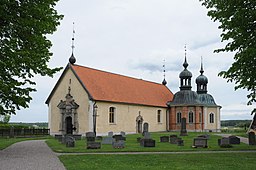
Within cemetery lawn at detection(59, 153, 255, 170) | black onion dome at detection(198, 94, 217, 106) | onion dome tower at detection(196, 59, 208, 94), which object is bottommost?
cemetery lawn at detection(59, 153, 255, 170)

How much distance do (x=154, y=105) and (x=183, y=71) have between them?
394 inches

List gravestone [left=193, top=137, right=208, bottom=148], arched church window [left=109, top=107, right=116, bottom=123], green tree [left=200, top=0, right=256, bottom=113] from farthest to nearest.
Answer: arched church window [left=109, top=107, right=116, bottom=123]
gravestone [left=193, top=137, right=208, bottom=148]
green tree [left=200, top=0, right=256, bottom=113]

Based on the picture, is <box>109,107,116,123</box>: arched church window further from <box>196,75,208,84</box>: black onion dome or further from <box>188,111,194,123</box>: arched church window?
<box>196,75,208,84</box>: black onion dome

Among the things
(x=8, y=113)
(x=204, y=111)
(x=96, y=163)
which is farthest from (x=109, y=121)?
(x=96, y=163)

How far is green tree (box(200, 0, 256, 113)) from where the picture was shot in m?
16.2

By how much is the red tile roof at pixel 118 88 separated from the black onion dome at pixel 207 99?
4602 mm

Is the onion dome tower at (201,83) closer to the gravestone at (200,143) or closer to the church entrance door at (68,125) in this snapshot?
the church entrance door at (68,125)

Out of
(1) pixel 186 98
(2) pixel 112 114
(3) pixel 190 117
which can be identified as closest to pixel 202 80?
(1) pixel 186 98

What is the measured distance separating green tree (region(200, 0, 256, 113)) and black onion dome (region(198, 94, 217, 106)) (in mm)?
34346

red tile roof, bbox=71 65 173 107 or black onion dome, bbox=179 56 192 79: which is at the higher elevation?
black onion dome, bbox=179 56 192 79

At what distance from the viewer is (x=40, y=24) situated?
1702 cm

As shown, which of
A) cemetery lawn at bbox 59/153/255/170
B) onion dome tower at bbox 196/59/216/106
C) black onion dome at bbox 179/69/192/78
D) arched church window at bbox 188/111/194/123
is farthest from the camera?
black onion dome at bbox 179/69/192/78

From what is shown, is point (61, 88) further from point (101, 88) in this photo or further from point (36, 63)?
point (36, 63)

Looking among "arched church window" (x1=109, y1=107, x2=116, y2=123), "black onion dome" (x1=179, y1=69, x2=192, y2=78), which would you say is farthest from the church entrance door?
"black onion dome" (x1=179, y1=69, x2=192, y2=78)
